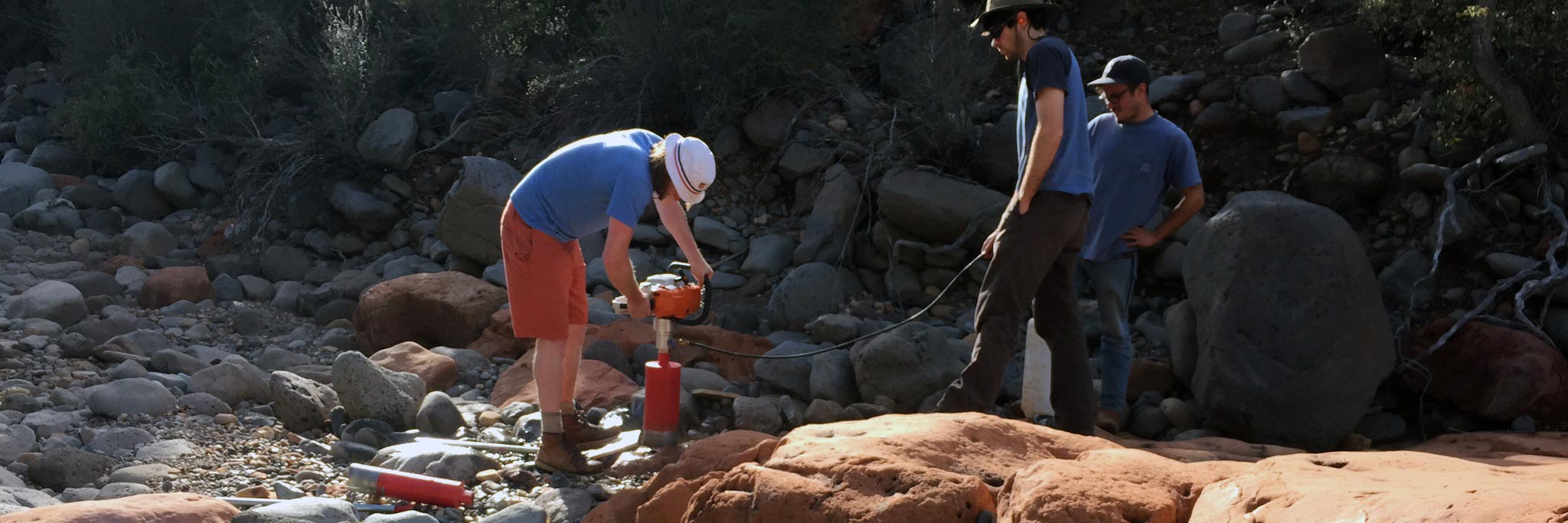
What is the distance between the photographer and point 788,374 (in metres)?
6.62

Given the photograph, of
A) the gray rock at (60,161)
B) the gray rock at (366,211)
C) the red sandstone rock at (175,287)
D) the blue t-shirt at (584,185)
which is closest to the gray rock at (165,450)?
the blue t-shirt at (584,185)

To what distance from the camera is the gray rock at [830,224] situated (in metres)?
8.55

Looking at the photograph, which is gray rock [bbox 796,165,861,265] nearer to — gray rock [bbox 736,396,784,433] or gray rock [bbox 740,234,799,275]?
gray rock [bbox 740,234,799,275]

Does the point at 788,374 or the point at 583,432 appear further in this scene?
the point at 788,374

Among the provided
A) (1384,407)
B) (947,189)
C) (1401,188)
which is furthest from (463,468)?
(1401,188)

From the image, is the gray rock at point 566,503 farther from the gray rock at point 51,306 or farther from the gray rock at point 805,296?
the gray rock at point 51,306

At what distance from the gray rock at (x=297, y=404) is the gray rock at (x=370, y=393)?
0.11 meters

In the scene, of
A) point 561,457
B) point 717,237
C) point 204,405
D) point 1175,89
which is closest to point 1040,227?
point 561,457

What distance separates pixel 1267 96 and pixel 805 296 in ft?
10.5

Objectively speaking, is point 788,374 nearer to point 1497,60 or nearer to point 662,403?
point 662,403

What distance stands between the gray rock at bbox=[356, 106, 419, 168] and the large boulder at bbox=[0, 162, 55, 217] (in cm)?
312

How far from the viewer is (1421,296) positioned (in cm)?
712

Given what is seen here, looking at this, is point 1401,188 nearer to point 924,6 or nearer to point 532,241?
point 924,6

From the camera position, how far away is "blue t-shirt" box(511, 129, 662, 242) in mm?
4750
